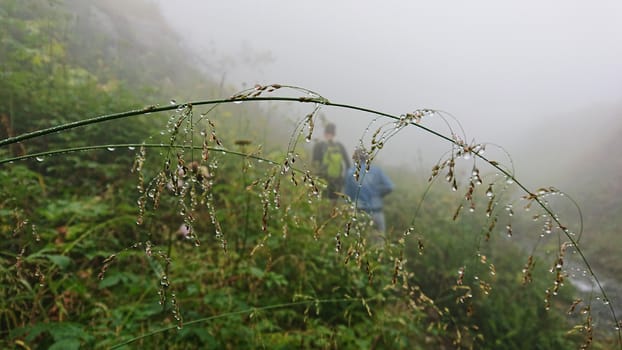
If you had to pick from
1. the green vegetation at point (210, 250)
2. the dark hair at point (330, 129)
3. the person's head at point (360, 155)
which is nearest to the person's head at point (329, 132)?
the dark hair at point (330, 129)

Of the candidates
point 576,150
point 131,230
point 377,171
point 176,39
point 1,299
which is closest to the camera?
point 1,299

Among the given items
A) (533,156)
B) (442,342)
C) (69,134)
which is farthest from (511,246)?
(533,156)

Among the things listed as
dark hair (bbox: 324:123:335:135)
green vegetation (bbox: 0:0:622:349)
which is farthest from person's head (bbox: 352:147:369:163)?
dark hair (bbox: 324:123:335:135)

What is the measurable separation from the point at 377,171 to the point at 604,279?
616 centimetres

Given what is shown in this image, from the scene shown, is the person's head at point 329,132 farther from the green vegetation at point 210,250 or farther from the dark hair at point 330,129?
the green vegetation at point 210,250

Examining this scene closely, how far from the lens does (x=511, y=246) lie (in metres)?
7.17

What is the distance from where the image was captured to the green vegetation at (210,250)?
113 cm

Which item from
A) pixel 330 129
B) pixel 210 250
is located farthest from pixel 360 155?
pixel 330 129

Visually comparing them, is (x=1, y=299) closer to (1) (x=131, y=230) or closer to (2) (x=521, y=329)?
(1) (x=131, y=230)

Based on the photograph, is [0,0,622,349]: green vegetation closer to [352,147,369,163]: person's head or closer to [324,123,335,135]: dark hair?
[352,147,369,163]: person's head

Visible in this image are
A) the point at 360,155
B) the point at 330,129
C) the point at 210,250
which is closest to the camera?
the point at 360,155

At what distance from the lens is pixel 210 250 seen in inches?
121

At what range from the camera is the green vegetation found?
1.13 meters

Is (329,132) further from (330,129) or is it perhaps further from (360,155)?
(360,155)
